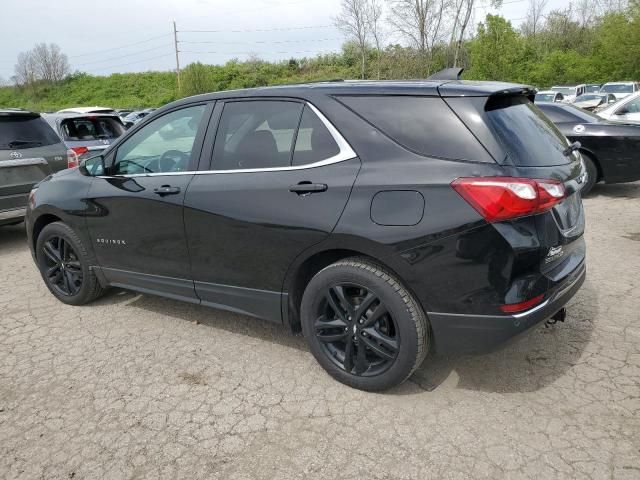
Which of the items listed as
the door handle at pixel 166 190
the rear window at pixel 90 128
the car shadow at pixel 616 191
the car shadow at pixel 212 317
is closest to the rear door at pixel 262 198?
the door handle at pixel 166 190

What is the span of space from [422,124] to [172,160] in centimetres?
184

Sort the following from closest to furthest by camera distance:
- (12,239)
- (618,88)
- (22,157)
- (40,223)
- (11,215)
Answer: (40,223)
(11,215)
(22,157)
(12,239)
(618,88)

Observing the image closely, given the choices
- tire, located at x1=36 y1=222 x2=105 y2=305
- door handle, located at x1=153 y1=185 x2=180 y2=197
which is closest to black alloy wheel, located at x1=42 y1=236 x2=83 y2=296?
tire, located at x1=36 y1=222 x2=105 y2=305

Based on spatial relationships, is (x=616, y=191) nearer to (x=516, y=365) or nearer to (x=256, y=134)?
(x=516, y=365)

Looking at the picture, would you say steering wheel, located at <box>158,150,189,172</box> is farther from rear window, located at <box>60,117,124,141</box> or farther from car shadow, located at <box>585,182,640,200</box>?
car shadow, located at <box>585,182,640,200</box>

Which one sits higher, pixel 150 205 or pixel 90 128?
pixel 90 128

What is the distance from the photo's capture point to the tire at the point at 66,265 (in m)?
4.21

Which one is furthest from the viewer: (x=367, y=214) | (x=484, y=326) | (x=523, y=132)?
(x=523, y=132)

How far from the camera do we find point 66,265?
14.4ft

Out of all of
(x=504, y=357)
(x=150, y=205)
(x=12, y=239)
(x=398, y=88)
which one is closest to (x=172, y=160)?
(x=150, y=205)

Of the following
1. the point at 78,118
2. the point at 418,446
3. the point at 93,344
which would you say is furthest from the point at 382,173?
the point at 78,118

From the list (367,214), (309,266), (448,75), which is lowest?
(309,266)

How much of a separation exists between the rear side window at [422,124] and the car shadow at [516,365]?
1.08m

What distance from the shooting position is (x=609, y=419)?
2592 millimetres
